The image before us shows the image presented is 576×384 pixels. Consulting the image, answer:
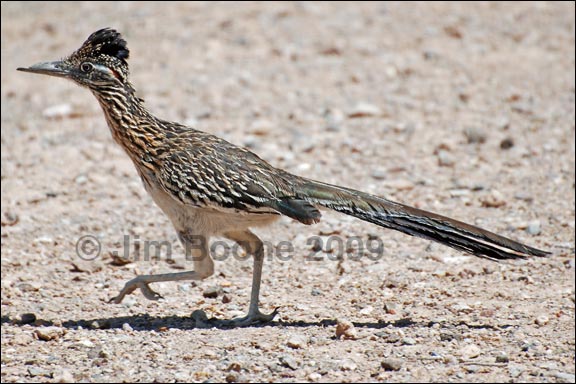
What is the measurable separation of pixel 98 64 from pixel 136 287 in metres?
1.86

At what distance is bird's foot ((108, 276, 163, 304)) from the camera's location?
780 centimetres

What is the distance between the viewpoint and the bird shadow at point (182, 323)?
7.42m

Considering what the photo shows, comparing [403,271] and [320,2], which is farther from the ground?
[320,2]

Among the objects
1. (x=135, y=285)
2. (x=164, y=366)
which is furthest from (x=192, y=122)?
(x=164, y=366)

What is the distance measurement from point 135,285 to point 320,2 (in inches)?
408

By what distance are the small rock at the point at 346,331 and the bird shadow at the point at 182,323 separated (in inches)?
12.7

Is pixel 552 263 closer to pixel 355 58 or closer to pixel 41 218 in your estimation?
pixel 41 218

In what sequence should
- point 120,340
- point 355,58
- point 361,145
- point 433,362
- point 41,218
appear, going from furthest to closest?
point 355,58 → point 361,145 → point 41,218 → point 120,340 → point 433,362

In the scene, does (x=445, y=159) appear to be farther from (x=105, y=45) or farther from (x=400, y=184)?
(x=105, y=45)

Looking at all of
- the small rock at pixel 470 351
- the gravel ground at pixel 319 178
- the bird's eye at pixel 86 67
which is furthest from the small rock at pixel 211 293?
the small rock at pixel 470 351

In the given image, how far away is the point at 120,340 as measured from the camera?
720 centimetres

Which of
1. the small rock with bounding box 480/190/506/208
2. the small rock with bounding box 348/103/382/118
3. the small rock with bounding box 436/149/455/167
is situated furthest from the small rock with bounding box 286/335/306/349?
the small rock with bounding box 348/103/382/118

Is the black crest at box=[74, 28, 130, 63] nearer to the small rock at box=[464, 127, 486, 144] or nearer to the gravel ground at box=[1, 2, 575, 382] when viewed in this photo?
the gravel ground at box=[1, 2, 575, 382]

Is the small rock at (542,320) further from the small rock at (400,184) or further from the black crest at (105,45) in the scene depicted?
the black crest at (105,45)
